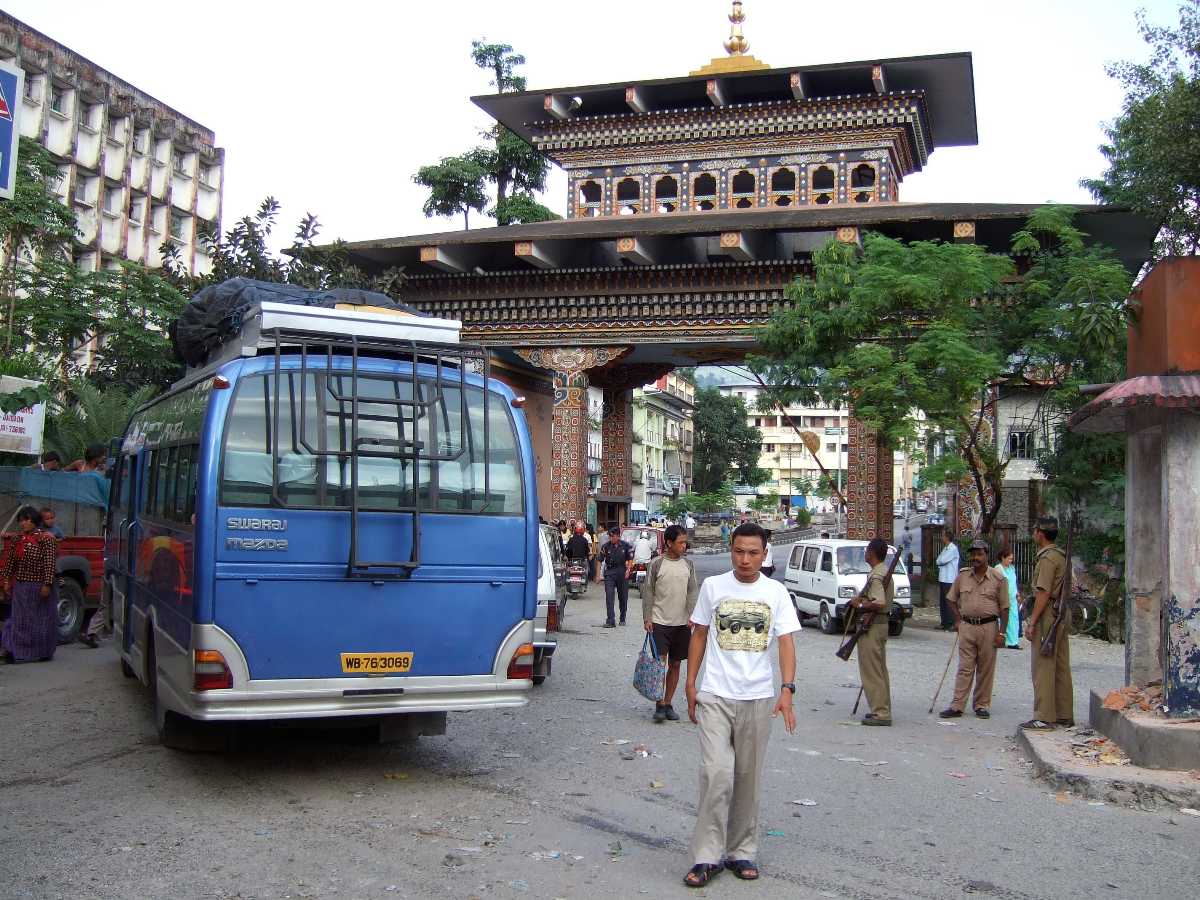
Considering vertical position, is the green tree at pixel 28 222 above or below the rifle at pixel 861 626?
above

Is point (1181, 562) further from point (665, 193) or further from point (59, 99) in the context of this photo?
point (59, 99)

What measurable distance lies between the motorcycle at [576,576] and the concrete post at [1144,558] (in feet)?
53.9

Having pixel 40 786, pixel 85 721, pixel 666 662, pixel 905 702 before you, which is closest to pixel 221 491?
pixel 40 786

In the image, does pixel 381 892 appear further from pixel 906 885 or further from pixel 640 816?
pixel 906 885

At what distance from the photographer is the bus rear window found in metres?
7.49

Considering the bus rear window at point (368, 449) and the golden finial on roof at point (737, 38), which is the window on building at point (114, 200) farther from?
the bus rear window at point (368, 449)

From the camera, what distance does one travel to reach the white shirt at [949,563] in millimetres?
20734

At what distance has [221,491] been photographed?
7348mm

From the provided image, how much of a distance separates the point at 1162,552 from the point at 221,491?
6.61 metres

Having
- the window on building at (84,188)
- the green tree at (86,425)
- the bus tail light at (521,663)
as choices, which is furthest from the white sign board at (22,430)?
the window on building at (84,188)

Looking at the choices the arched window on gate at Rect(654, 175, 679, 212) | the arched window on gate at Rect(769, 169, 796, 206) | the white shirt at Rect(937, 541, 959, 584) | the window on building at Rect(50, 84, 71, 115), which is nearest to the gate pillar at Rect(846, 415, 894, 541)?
the white shirt at Rect(937, 541, 959, 584)

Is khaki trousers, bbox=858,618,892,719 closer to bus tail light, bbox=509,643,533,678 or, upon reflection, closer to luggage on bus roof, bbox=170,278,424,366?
bus tail light, bbox=509,643,533,678

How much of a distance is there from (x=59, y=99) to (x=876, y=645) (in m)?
47.7

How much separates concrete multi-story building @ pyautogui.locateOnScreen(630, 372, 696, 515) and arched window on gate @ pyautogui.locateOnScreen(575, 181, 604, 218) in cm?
5098
